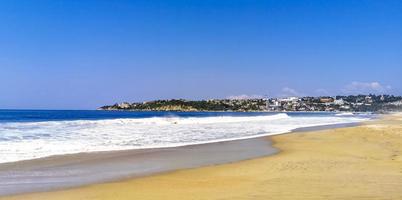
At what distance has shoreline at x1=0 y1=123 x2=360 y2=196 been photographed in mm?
9383

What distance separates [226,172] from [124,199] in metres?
3.85

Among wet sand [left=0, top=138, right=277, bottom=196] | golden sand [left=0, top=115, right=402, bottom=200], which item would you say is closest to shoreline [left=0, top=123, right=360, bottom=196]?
wet sand [left=0, top=138, right=277, bottom=196]

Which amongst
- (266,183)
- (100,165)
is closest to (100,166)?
(100,165)

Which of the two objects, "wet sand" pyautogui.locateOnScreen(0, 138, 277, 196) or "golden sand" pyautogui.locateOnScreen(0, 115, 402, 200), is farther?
"wet sand" pyautogui.locateOnScreen(0, 138, 277, 196)

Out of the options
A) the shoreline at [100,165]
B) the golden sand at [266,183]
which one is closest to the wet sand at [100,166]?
the shoreline at [100,165]

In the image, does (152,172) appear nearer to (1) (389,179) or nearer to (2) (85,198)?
(2) (85,198)

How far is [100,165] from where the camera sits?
1230 centimetres

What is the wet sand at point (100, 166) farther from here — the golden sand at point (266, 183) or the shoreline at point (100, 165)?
the golden sand at point (266, 183)

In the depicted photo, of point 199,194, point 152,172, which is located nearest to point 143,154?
point 152,172

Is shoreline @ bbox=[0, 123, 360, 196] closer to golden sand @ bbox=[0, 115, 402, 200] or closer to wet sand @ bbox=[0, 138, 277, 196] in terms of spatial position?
wet sand @ bbox=[0, 138, 277, 196]

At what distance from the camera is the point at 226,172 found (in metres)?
11.0

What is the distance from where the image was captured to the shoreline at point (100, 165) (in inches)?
369

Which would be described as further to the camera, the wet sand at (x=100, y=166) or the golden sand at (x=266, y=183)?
the wet sand at (x=100, y=166)

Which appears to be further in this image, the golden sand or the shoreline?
the shoreline
